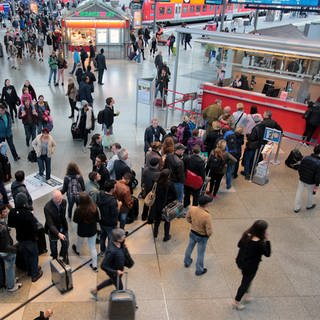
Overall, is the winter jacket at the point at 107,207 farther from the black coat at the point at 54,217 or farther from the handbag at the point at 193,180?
the handbag at the point at 193,180

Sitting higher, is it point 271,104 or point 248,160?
point 271,104

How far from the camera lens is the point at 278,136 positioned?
8.17 metres

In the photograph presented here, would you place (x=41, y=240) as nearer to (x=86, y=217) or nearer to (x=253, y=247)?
(x=86, y=217)

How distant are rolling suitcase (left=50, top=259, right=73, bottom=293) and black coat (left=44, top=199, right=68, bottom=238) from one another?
0.41 metres

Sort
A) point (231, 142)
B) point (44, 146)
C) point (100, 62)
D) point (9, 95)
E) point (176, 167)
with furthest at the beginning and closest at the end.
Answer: point (100, 62) < point (9, 95) < point (231, 142) < point (44, 146) < point (176, 167)

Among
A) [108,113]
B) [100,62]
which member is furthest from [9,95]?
[100,62]

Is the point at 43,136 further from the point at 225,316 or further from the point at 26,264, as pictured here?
the point at 225,316

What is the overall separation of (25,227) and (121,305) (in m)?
1.71

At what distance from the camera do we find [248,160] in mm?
8883

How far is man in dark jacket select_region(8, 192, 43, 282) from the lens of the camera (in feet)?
16.3

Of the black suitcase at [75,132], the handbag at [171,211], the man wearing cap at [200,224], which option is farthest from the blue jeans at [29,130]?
the man wearing cap at [200,224]

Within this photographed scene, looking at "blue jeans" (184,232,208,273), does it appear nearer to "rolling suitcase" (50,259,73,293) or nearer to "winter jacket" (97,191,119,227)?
"winter jacket" (97,191,119,227)

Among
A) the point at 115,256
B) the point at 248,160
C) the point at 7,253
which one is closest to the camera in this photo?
the point at 115,256

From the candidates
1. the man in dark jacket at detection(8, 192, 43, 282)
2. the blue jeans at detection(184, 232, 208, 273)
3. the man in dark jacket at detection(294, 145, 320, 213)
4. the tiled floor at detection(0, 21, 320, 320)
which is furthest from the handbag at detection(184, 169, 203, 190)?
the man in dark jacket at detection(8, 192, 43, 282)
